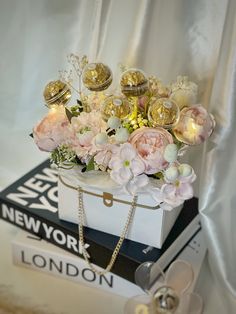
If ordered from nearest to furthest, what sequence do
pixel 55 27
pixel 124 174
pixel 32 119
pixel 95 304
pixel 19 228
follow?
pixel 124 174 → pixel 95 304 → pixel 19 228 → pixel 55 27 → pixel 32 119

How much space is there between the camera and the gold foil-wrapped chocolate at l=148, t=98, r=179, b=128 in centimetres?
77

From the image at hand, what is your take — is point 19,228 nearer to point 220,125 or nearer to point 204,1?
point 220,125

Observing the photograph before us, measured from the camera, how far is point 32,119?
129 cm

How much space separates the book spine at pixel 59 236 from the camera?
888 mm

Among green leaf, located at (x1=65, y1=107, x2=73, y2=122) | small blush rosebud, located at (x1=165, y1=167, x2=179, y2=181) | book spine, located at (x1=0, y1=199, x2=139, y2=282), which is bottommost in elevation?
book spine, located at (x1=0, y1=199, x2=139, y2=282)

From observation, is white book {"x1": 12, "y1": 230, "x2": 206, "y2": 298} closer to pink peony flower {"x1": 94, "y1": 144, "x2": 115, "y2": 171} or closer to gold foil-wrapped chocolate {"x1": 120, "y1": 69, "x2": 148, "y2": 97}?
pink peony flower {"x1": 94, "y1": 144, "x2": 115, "y2": 171}

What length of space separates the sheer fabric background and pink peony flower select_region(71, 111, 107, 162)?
24 cm

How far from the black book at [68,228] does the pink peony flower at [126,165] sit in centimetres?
18

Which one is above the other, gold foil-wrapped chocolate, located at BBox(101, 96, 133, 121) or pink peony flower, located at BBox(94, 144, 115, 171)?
gold foil-wrapped chocolate, located at BBox(101, 96, 133, 121)

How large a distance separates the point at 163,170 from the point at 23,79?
589 millimetres

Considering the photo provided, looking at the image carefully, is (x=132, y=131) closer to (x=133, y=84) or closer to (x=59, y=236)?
(x=133, y=84)

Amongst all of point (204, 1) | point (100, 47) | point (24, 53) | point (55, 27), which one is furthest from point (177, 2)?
point (24, 53)

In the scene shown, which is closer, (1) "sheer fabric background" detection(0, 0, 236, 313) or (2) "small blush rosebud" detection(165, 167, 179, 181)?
(2) "small blush rosebud" detection(165, 167, 179, 181)

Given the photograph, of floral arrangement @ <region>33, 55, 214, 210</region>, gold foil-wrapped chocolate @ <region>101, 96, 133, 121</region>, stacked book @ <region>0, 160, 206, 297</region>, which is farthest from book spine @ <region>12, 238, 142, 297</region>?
gold foil-wrapped chocolate @ <region>101, 96, 133, 121</region>
